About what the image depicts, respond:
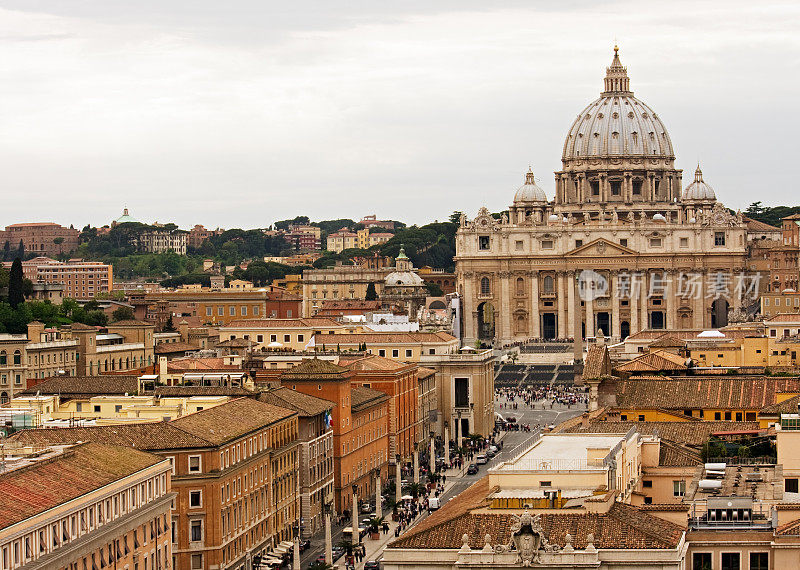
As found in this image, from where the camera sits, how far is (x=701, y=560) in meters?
31.7

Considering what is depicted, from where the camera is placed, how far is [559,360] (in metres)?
134

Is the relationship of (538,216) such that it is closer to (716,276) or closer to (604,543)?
(716,276)

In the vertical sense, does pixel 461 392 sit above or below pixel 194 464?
below

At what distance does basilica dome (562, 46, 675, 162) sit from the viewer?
191250 millimetres

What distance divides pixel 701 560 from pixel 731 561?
51cm

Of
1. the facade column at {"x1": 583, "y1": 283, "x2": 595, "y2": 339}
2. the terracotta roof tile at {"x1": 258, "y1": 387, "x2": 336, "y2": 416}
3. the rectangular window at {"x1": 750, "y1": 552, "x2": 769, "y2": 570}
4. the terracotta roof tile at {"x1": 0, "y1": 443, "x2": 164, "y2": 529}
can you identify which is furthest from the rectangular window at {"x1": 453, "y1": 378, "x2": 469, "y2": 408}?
the facade column at {"x1": 583, "y1": 283, "x2": 595, "y2": 339}

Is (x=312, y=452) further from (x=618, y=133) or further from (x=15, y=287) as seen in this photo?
(x=618, y=133)

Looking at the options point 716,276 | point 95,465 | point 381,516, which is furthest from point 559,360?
point 95,465

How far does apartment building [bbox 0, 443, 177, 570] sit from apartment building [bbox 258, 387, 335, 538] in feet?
48.2

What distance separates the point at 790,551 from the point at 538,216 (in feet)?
483

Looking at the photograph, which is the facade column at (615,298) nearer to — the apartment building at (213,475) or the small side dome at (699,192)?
the small side dome at (699,192)

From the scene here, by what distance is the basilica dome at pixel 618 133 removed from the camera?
19125 centimetres

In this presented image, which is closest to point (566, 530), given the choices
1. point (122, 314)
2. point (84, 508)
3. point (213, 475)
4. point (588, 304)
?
point (84, 508)

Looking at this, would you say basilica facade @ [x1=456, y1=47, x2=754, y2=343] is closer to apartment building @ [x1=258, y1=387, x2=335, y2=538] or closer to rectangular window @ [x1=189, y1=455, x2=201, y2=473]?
apartment building @ [x1=258, y1=387, x2=335, y2=538]
